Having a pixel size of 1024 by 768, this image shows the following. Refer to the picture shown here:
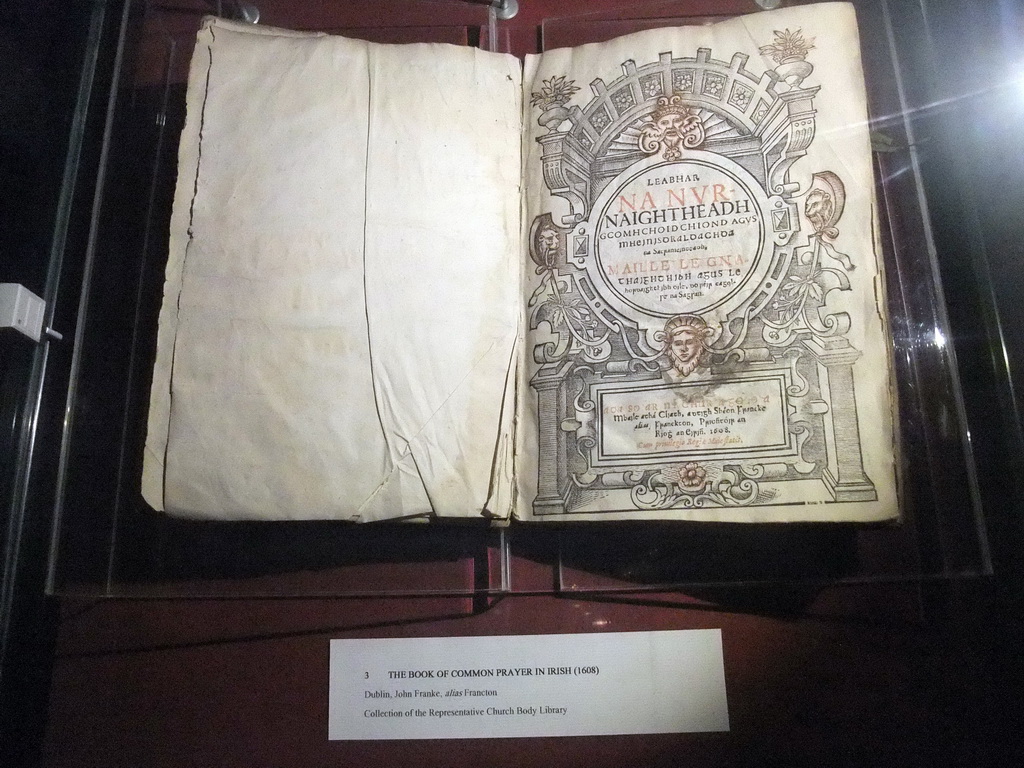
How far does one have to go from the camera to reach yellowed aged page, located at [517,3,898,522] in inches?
27.3

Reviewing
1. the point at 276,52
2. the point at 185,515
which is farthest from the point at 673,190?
the point at 185,515

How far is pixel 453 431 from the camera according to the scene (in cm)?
72

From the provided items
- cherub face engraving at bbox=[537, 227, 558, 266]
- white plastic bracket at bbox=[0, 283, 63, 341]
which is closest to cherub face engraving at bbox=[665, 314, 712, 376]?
cherub face engraving at bbox=[537, 227, 558, 266]

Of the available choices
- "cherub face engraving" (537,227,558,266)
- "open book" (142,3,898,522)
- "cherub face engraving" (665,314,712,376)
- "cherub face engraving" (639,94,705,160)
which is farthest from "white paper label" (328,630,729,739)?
"cherub face engraving" (639,94,705,160)

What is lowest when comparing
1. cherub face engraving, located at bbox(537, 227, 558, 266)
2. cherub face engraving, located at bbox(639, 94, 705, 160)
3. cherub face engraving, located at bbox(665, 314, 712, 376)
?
cherub face engraving, located at bbox(665, 314, 712, 376)

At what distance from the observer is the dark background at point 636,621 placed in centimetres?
70

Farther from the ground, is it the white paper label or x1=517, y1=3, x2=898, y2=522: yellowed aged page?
x1=517, y1=3, x2=898, y2=522: yellowed aged page

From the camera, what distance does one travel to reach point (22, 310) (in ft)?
2.47

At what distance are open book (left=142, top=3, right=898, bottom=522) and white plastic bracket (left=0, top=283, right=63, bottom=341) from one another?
0.14 meters

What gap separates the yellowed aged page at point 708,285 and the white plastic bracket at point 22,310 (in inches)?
19.2

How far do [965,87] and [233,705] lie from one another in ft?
3.18

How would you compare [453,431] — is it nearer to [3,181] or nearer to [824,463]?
[824,463]

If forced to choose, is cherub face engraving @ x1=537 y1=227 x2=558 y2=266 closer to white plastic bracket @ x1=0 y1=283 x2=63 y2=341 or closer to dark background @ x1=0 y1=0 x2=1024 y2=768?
dark background @ x1=0 y1=0 x2=1024 y2=768

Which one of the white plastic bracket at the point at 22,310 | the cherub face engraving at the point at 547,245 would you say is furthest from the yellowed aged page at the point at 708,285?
the white plastic bracket at the point at 22,310
